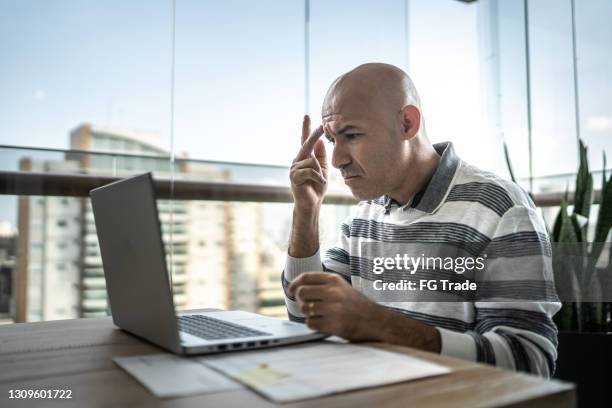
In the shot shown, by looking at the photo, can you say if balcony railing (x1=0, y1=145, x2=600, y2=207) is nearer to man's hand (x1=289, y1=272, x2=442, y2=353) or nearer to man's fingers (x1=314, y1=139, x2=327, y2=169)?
man's fingers (x1=314, y1=139, x2=327, y2=169)

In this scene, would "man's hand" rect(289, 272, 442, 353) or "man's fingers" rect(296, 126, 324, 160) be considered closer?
"man's hand" rect(289, 272, 442, 353)

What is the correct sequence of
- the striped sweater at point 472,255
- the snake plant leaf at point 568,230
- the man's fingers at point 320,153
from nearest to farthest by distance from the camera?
the striped sweater at point 472,255, the man's fingers at point 320,153, the snake plant leaf at point 568,230

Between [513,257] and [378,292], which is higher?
[513,257]

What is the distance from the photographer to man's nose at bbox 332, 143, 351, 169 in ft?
4.55

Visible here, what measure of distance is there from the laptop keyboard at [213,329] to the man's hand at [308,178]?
0.45 meters

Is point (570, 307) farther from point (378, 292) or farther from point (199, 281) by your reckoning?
point (199, 281)

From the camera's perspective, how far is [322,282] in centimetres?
88

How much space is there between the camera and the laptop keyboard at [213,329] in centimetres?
86

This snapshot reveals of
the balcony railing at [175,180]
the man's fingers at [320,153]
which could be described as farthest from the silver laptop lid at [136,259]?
the balcony railing at [175,180]

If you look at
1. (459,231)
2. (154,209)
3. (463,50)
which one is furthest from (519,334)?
(463,50)

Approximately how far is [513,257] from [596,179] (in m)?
1.73

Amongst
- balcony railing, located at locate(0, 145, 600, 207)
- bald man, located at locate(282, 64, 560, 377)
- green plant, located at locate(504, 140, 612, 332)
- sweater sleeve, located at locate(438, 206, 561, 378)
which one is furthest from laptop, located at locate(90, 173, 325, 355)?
green plant, located at locate(504, 140, 612, 332)

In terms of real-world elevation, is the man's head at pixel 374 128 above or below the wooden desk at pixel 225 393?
above

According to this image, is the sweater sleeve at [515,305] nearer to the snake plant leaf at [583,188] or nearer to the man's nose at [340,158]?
the man's nose at [340,158]
